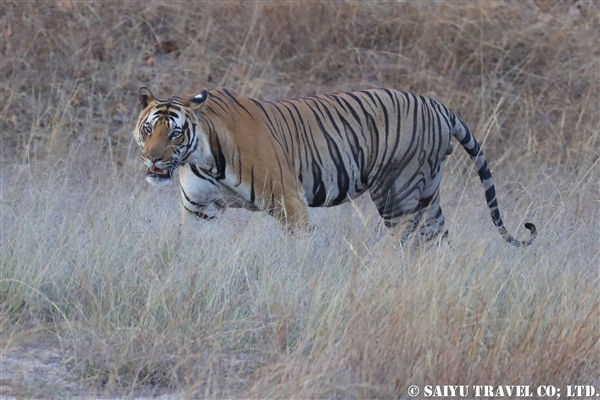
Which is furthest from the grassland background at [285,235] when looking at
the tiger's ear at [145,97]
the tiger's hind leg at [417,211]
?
the tiger's ear at [145,97]

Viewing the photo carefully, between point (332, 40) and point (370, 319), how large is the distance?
6007 mm

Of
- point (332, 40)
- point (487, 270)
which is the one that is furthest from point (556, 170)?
point (487, 270)

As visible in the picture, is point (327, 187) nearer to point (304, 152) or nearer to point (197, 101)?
point (304, 152)

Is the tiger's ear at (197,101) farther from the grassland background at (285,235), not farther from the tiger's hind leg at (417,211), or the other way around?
the tiger's hind leg at (417,211)

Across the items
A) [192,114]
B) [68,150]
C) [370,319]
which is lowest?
[68,150]

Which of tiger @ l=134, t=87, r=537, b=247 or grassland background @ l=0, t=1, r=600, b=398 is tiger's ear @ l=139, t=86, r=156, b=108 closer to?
tiger @ l=134, t=87, r=537, b=247

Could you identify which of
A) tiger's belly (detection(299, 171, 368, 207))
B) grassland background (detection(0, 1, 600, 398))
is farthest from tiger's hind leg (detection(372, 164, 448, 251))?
tiger's belly (detection(299, 171, 368, 207))

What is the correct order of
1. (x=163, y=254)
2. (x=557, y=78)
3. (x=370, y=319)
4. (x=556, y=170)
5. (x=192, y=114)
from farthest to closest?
(x=557, y=78) < (x=556, y=170) < (x=192, y=114) < (x=163, y=254) < (x=370, y=319)

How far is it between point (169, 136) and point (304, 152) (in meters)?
0.90

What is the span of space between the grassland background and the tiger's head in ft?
1.12

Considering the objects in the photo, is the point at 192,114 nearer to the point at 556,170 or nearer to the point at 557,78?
the point at 556,170

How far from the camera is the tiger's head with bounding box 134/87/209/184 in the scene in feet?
16.5

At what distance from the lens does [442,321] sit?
12.1 feet

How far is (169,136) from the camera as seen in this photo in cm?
509
